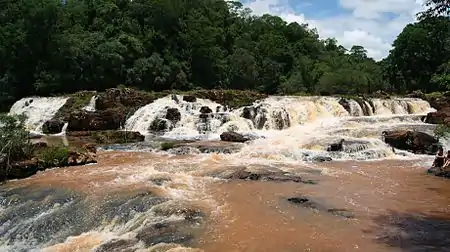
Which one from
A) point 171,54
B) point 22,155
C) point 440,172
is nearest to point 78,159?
point 22,155

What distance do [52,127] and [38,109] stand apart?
4547mm

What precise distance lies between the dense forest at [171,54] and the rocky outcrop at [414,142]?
15.4 meters

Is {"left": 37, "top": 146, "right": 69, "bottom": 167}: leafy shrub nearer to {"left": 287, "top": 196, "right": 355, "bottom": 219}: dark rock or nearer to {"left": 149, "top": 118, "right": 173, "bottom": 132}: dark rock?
{"left": 287, "top": 196, "right": 355, "bottom": 219}: dark rock

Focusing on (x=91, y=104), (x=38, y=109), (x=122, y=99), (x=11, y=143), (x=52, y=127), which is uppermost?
(x=122, y=99)

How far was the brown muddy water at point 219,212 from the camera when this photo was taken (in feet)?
26.5

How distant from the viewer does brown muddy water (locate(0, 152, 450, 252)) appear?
8.08 m

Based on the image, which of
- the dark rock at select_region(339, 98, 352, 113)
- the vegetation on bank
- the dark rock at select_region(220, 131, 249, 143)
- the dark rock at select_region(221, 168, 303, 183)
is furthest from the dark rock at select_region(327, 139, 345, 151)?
the dark rock at select_region(339, 98, 352, 113)

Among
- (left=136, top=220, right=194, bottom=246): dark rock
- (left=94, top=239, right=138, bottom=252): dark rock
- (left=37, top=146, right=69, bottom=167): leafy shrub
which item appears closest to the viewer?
(left=94, top=239, right=138, bottom=252): dark rock

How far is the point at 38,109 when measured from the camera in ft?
97.1

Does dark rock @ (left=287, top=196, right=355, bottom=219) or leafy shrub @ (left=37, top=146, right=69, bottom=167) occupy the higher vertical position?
leafy shrub @ (left=37, top=146, right=69, bottom=167)

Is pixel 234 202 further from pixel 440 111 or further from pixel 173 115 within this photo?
pixel 440 111

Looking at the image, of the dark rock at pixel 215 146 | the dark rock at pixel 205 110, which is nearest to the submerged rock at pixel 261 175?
the dark rock at pixel 215 146

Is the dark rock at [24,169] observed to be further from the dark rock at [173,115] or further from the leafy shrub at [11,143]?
the dark rock at [173,115]

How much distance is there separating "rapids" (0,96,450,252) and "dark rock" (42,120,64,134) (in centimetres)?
836
